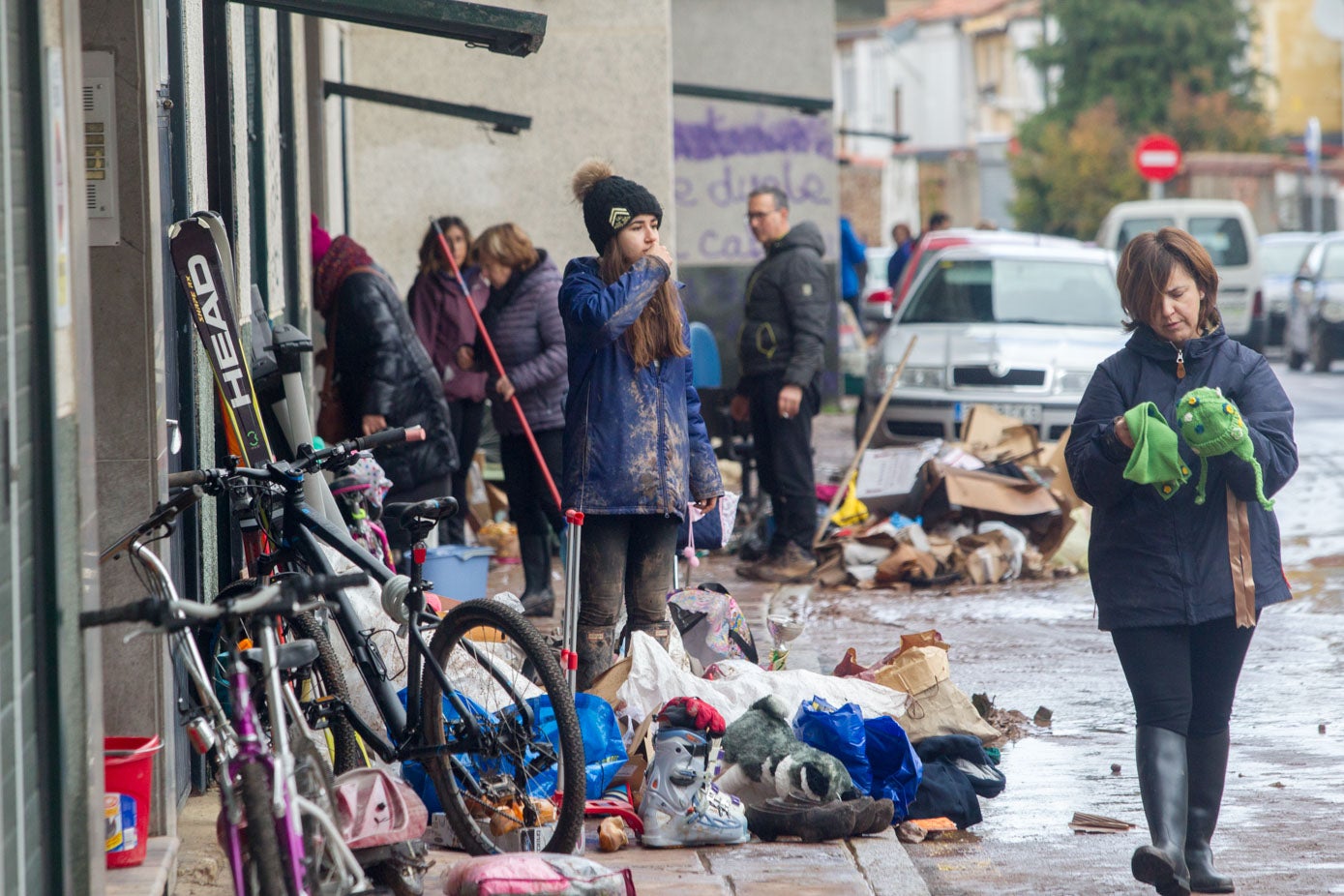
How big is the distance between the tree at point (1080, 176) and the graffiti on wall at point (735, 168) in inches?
1151

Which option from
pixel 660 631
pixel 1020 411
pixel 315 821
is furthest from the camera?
pixel 1020 411

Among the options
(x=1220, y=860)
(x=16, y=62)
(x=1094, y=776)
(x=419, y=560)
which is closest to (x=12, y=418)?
(x=16, y=62)

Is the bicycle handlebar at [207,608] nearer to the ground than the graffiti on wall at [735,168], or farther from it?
nearer to the ground

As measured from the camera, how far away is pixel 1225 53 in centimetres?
5122

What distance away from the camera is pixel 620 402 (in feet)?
20.1

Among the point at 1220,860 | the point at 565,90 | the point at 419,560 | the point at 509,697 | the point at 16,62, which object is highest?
the point at 565,90

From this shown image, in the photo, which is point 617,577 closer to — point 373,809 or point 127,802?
point 373,809

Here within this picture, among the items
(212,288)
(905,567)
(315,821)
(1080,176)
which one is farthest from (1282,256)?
(315,821)

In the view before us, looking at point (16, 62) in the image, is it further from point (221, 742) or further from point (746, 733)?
point (746, 733)

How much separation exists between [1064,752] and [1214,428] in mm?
2297

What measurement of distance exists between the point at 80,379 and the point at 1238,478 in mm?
2773

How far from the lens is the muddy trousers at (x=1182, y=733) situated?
16.1ft

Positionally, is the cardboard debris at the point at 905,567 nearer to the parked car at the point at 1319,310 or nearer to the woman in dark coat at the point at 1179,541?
the woman in dark coat at the point at 1179,541

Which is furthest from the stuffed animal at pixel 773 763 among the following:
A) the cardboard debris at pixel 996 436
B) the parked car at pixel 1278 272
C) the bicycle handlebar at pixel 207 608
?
the parked car at pixel 1278 272
